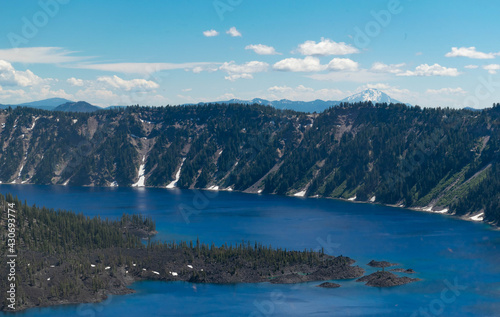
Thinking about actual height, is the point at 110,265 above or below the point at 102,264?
below

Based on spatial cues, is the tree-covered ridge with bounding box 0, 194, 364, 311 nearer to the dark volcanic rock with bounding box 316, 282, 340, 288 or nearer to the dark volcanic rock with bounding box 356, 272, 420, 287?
the dark volcanic rock with bounding box 356, 272, 420, 287

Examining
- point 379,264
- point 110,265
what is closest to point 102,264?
point 110,265

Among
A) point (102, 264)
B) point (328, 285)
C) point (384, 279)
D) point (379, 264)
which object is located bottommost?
point (328, 285)

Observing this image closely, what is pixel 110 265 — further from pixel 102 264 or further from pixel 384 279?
pixel 384 279

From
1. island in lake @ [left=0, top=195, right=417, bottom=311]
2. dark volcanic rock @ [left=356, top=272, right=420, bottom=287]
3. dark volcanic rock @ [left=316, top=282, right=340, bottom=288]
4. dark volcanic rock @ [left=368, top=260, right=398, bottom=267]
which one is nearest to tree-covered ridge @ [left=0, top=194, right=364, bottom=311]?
island in lake @ [left=0, top=195, right=417, bottom=311]

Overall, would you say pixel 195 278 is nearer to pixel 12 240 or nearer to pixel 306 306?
pixel 306 306

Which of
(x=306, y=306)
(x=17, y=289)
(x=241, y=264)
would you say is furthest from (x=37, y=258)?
(x=306, y=306)
